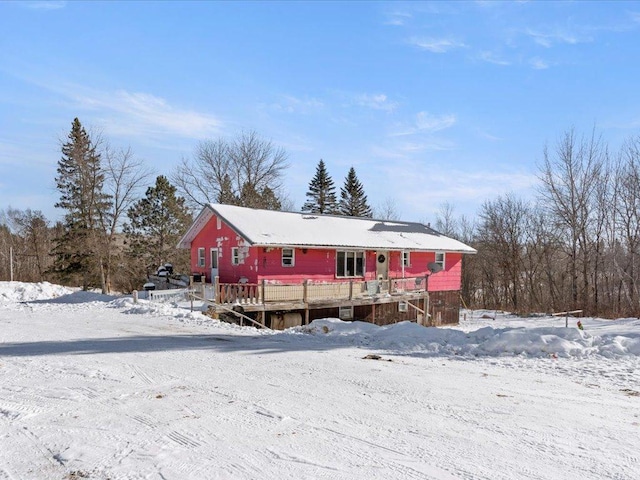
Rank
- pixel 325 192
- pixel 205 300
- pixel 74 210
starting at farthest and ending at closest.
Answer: pixel 325 192 < pixel 74 210 < pixel 205 300

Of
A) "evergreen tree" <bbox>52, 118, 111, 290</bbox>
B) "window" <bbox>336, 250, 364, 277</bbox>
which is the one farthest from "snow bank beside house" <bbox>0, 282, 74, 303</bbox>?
"window" <bbox>336, 250, 364, 277</bbox>

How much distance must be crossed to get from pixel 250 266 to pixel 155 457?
17.8 metres

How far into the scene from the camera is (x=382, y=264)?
26.5 m

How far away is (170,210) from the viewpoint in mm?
42750

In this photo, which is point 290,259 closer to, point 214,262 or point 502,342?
point 214,262

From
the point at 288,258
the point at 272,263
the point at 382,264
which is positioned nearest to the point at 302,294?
the point at 272,263

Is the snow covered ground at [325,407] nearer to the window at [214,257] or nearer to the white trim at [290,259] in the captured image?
the white trim at [290,259]

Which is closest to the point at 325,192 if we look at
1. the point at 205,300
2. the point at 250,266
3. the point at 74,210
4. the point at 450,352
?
the point at 74,210

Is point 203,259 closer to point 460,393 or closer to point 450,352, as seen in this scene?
point 450,352

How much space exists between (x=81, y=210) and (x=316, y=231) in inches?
921

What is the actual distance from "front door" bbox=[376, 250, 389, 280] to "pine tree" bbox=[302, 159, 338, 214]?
90.3ft

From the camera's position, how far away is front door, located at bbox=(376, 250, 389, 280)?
2623 centimetres

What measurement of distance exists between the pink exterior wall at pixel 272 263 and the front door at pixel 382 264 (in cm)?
27

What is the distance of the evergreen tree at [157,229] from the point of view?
42.0m
